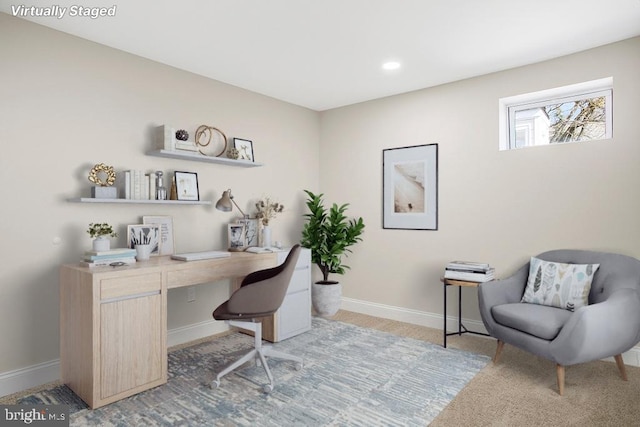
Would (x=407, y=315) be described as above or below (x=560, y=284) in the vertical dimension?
below

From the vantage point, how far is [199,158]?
132 inches

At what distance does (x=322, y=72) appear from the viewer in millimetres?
3529

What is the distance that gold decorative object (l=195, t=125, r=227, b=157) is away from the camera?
11.5 ft

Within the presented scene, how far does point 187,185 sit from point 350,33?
1888 mm

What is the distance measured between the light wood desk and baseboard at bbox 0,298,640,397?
0.15 meters

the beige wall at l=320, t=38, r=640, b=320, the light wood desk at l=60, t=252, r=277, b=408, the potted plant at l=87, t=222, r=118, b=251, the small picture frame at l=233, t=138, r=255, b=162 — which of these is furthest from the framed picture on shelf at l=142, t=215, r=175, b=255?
the beige wall at l=320, t=38, r=640, b=320

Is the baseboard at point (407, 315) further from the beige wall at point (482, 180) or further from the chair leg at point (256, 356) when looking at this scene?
the chair leg at point (256, 356)

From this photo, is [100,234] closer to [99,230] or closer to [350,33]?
[99,230]

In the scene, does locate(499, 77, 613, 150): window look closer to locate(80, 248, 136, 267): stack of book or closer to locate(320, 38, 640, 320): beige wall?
locate(320, 38, 640, 320): beige wall

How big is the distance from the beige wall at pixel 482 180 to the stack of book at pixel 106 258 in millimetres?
2627

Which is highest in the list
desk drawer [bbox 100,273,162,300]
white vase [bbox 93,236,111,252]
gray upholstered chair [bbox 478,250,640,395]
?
white vase [bbox 93,236,111,252]

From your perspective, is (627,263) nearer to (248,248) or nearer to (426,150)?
(426,150)

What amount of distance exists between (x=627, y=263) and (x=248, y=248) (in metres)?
3.05

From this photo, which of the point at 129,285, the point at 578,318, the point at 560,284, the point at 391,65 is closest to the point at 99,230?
the point at 129,285
